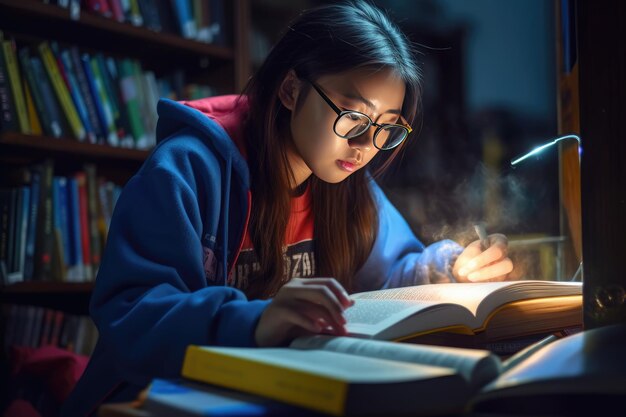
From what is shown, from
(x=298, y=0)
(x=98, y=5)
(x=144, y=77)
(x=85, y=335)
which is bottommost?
(x=85, y=335)

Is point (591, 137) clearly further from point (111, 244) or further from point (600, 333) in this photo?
point (111, 244)

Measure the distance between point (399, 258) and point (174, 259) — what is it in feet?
2.15

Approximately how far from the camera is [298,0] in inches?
98.5

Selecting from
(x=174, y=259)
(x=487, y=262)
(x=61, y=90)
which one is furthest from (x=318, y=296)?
(x=61, y=90)

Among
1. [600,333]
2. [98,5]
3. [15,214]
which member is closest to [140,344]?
[600,333]

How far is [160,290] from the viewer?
2.50 ft

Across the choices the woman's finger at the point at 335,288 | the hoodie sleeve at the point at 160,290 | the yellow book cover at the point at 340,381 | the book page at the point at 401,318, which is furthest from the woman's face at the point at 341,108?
the yellow book cover at the point at 340,381

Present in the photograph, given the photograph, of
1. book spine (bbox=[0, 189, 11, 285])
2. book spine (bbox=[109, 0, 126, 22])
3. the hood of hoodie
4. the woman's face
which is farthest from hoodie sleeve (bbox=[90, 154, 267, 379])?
book spine (bbox=[109, 0, 126, 22])

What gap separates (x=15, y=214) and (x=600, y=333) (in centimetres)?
150

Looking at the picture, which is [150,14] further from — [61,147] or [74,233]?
[74,233]

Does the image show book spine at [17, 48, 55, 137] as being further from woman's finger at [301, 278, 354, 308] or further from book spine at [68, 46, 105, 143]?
woman's finger at [301, 278, 354, 308]

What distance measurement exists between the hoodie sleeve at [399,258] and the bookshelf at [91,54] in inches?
34.4

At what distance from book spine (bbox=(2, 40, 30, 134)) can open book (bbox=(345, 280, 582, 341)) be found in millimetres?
1205

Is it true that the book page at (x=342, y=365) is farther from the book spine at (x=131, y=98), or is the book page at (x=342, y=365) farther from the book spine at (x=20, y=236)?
the book spine at (x=131, y=98)
